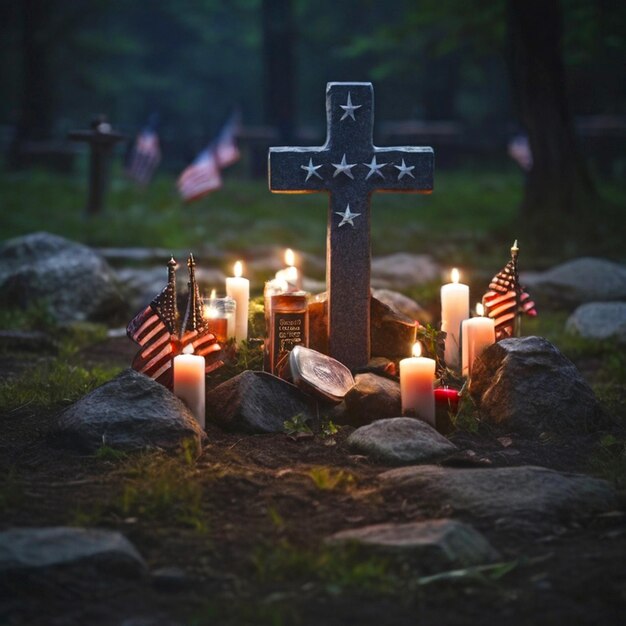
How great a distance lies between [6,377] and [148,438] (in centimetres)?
228

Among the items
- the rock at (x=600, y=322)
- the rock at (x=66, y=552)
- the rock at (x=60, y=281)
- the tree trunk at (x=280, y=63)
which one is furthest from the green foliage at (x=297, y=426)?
the tree trunk at (x=280, y=63)

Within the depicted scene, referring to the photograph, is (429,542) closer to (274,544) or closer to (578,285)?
(274,544)

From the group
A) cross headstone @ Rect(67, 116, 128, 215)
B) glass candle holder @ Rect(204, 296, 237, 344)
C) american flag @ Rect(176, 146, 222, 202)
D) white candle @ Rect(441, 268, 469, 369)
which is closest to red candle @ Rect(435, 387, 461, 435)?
white candle @ Rect(441, 268, 469, 369)

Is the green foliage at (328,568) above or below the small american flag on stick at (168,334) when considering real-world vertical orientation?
below

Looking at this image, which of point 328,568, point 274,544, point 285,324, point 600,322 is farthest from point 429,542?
point 600,322

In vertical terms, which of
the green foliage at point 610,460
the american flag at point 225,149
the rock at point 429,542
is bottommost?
the rock at point 429,542

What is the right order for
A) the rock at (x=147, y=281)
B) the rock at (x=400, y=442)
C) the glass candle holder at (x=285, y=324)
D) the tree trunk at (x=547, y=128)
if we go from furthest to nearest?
1. the tree trunk at (x=547, y=128)
2. the rock at (x=147, y=281)
3. the glass candle holder at (x=285, y=324)
4. the rock at (x=400, y=442)

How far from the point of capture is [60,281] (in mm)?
9797

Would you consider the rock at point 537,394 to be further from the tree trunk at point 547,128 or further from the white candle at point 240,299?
the tree trunk at point 547,128

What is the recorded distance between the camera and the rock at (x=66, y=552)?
12.5ft

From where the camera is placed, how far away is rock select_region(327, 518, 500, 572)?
3.97 m

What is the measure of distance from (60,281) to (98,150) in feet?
16.9

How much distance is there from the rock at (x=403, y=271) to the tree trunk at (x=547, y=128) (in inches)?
92.3

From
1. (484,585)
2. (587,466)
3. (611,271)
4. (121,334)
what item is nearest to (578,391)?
(587,466)
